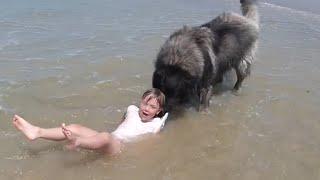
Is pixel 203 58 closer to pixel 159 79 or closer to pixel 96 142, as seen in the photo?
pixel 159 79

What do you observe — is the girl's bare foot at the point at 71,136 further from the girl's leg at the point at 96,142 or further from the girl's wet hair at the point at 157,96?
the girl's wet hair at the point at 157,96

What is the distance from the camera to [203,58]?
22.7ft

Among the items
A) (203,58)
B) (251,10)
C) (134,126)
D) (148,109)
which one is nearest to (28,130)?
(134,126)

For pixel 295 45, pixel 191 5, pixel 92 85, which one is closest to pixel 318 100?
pixel 295 45

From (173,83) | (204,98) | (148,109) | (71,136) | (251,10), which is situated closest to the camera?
(71,136)

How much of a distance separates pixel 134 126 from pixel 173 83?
2.76ft

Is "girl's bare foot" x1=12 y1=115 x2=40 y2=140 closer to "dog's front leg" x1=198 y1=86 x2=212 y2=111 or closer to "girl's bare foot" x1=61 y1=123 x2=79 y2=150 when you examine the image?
"girl's bare foot" x1=61 y1=123 x2=79 y2=150

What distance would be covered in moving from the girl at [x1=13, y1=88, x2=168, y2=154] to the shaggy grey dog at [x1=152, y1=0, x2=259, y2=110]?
38 cm

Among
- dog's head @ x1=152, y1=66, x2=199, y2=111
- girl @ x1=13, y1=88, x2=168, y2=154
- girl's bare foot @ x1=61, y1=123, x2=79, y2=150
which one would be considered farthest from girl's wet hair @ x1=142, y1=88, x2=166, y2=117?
girl's bare foot @ x1=61, y1=123, x2=79, y2=150

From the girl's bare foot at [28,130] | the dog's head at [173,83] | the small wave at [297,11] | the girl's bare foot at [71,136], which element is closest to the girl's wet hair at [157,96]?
the dog's head at [173,83]

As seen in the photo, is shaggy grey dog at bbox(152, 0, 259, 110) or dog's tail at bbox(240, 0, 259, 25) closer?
shaggy grey dog at bbox(152, 0, 259, 110)

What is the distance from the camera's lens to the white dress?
599cm

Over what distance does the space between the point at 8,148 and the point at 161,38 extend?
198 inches

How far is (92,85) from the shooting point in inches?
301
